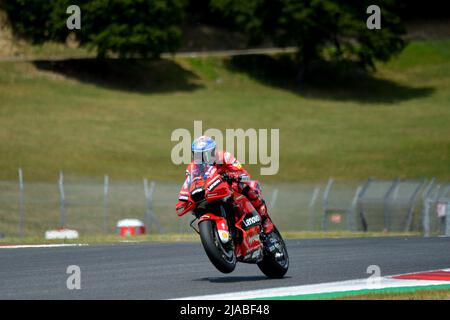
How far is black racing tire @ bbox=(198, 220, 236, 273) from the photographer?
12.1 m

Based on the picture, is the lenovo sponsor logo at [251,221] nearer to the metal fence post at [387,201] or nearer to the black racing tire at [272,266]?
the black racing tire at [272,266]

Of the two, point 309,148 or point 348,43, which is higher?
point 348,43

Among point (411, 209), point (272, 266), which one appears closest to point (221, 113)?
point (411, 209)

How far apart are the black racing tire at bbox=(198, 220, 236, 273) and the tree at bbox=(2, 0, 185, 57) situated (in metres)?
57.6

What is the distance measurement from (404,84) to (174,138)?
25130mm

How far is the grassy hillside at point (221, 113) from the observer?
5112 cm

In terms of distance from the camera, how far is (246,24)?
76812mm

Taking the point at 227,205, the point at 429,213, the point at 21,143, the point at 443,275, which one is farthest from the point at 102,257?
the point at 21,143

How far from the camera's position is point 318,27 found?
2926 inches

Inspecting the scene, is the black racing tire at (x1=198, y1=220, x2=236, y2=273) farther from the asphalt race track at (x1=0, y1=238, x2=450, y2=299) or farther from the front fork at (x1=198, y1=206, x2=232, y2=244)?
the asphalt race track at (x1=0, y1=238, x2=450, y2=299)

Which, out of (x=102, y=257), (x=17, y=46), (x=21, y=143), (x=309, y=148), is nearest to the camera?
(x=102, y=257)

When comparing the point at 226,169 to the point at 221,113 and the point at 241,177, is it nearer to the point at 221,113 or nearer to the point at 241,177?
the point at 241,177

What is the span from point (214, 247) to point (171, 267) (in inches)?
100

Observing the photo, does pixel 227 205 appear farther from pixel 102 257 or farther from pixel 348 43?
pixel 348 43
